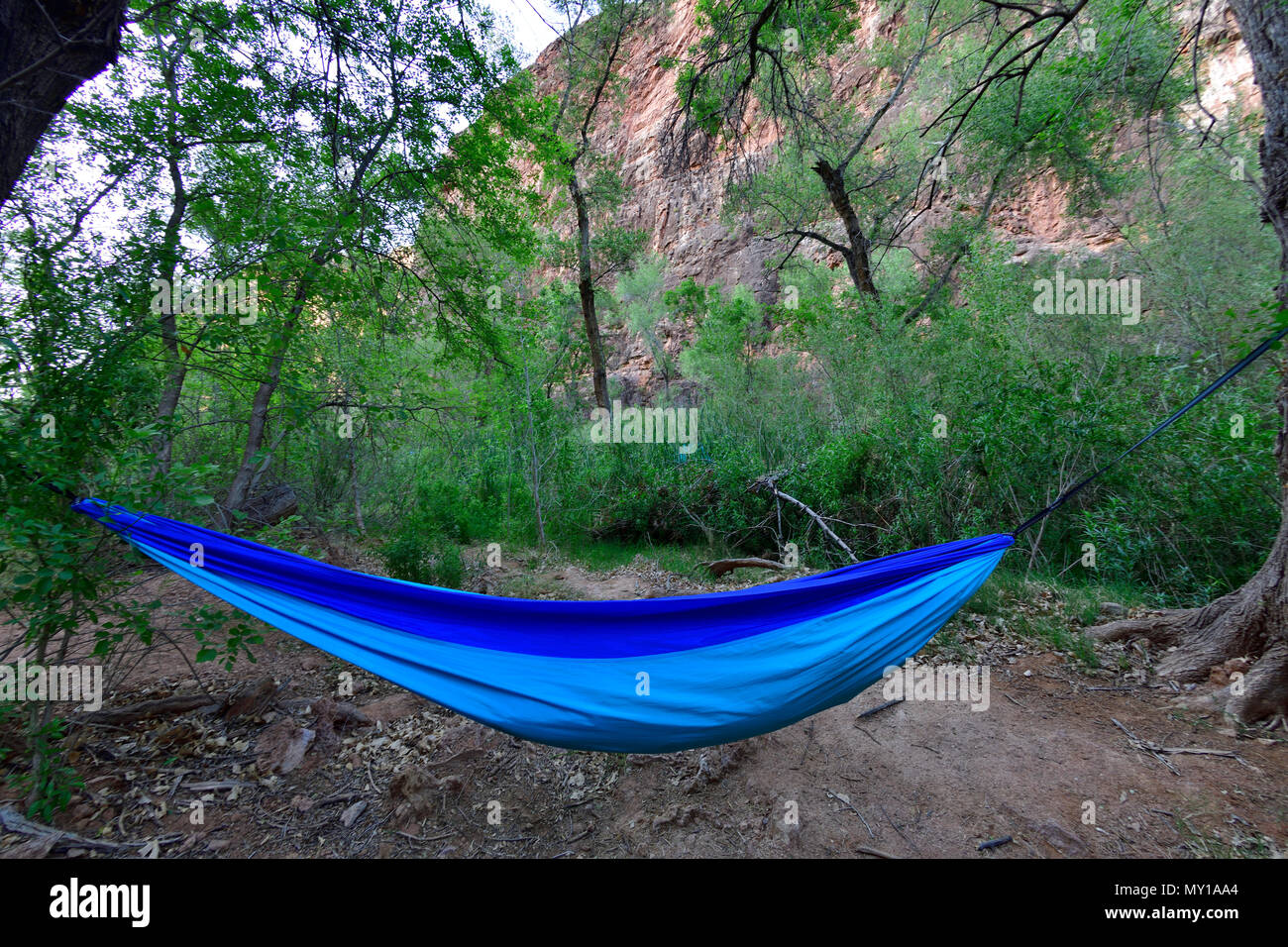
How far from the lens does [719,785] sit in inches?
79.2

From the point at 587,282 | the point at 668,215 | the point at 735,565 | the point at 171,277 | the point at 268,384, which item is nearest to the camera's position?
the point at 171,277

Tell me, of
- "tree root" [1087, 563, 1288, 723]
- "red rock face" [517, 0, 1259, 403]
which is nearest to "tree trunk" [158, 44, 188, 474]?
"tree root" [1087, 563, 1288, 723]

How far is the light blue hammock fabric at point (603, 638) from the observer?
1554mm

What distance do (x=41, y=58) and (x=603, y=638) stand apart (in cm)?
256

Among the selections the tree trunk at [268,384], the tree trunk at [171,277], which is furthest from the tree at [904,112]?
the tree trunk at [171,277]

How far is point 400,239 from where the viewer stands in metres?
4.48

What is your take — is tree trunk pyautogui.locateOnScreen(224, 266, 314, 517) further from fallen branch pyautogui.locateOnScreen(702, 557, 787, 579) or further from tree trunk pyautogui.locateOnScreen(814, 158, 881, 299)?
tree trunk pyautogui.locateOnScreen(814, 158, 881, 299)

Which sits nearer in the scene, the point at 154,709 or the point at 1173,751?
the point at 1173,751

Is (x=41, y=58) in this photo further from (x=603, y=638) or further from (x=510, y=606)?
(x=603, y=638)

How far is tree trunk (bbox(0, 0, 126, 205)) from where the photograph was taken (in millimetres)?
1733

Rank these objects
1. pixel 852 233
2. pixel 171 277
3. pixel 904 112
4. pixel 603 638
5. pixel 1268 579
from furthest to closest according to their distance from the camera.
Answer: pixel 904 112
pixel 852 233
pixel 1268 579
pixel 171 277
pixel 603 638

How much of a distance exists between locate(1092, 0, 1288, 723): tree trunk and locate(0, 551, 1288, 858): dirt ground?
0.43 ft

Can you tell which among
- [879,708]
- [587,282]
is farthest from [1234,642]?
[587,282]
